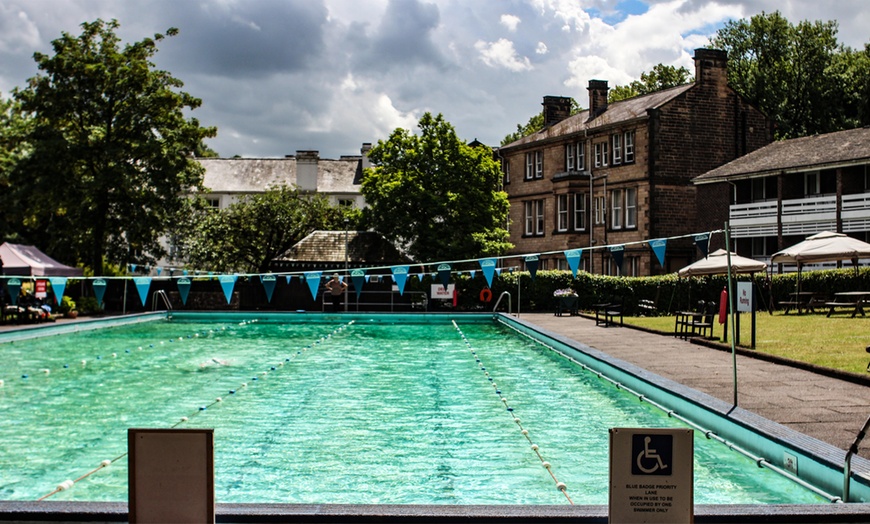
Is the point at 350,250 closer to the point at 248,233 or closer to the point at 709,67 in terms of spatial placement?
the point at 248,233

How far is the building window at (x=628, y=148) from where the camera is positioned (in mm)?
47688

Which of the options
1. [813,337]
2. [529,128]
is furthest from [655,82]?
[813,337]

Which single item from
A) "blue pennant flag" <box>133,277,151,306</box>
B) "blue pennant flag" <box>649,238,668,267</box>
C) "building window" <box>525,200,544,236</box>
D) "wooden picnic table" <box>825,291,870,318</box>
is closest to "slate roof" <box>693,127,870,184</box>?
"building window" <box>525,200,544,236</box>

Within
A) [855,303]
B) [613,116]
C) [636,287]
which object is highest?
[613,116]

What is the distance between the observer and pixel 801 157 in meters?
40.8

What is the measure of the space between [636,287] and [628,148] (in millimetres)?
13409

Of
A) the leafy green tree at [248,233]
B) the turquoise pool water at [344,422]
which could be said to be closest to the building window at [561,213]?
the leafy green tree at [248,233]

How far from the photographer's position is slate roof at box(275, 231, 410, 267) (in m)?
45.1

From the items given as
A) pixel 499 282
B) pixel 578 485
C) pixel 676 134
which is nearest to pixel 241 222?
pixel 499 282

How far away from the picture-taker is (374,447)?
419 inches

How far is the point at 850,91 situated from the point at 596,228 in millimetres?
24857

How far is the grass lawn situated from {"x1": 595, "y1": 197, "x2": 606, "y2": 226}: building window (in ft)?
70.3

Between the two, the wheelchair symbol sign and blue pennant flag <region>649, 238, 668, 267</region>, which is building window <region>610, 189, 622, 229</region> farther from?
the wheelchair symbol sign

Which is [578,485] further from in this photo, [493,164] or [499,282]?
[493,164]
